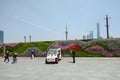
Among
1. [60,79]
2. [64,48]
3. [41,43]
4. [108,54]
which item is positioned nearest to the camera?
[60,79]

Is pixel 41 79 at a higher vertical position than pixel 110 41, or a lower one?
lower

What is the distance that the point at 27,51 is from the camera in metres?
44.5

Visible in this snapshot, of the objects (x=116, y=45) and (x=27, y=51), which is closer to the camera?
(x=116, y=45)

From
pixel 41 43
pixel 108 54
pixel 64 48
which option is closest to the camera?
pixel 108 54

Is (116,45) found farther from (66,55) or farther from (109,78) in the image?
(109,78)

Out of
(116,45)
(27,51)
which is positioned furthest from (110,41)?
(27,51)

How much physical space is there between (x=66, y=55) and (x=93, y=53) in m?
Result: 5.69

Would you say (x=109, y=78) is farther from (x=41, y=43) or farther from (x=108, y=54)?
(x=41, y=43)

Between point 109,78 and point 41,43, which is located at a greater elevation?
point 41,43

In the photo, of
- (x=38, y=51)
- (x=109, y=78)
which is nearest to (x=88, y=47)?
(x=38, y=51)

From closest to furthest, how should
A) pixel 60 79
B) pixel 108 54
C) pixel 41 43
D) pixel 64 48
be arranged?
pixel 60 79 < pixel 108 54 < pixel 64 48 < pixel 41 43

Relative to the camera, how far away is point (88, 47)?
42.0 metres

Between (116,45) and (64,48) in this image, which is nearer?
(116,45)

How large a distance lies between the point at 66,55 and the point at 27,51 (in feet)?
30.6
